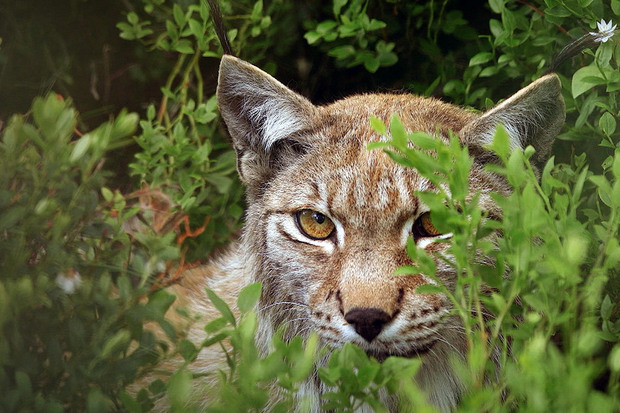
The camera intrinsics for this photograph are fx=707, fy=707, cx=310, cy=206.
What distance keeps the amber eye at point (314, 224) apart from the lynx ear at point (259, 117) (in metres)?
0.34

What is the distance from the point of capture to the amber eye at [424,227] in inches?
102

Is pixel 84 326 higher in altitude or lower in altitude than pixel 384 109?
lower

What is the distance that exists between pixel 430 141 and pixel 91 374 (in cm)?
121

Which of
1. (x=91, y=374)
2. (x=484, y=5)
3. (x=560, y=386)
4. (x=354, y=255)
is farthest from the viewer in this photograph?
(x=484, y=5)

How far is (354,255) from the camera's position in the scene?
99.7 inches

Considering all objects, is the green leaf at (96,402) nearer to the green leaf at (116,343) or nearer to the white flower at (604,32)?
the green leaf at (116,343)

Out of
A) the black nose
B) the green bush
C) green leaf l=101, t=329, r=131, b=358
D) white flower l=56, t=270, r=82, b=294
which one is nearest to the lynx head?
the black nose

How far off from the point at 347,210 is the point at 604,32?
1.29 m

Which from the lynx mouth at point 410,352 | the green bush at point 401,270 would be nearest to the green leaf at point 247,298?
Result: the green bush at point 401,270

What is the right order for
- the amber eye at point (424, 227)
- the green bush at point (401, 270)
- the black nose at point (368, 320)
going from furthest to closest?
the amber eye at point (424, 227) → the black nose at point (368, 320) → the green bush at point (401, 270)

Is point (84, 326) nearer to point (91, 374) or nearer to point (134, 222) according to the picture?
point (91, 374)

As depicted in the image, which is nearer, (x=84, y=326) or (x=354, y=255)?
(x=84, y=326)

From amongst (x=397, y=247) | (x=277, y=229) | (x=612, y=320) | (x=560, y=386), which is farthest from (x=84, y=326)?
(x=612, y=320)

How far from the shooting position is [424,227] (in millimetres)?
2613
